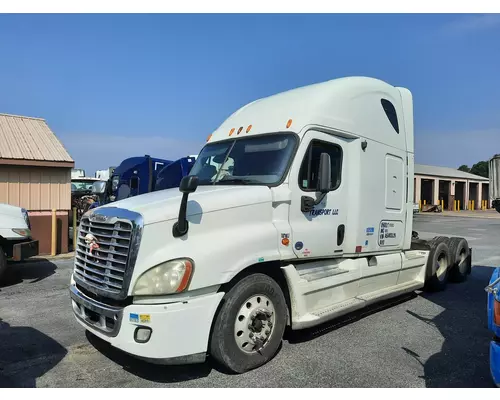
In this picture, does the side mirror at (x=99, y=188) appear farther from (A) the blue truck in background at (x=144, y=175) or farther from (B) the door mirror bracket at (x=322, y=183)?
(B) the door mirror bracket at (x=322, y=183)

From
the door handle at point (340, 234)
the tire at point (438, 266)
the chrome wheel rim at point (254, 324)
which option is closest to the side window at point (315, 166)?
the door handle at point (340, 234)

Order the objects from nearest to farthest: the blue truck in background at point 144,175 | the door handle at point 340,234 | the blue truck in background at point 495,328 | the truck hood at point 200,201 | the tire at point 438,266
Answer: the blue truck in background at point 495,328 → the truck hood at point 200,201 → the door handle at point 340,234 → the tire at point 438,266 → the blue truck in background at point 144,175

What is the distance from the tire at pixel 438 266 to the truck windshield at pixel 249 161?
4095 mm

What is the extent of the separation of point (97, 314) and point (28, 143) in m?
9.26

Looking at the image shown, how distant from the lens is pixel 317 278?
5.03 meters

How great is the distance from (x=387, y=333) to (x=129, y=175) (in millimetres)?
8887

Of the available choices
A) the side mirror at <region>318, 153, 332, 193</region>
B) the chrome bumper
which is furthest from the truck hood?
the chrome bumper

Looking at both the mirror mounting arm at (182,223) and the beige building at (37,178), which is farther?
the beige building at (37,178)

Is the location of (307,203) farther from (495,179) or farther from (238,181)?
(495,179)

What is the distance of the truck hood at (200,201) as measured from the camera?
392 centimetres

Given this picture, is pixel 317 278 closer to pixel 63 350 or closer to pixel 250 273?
pixel 250 273

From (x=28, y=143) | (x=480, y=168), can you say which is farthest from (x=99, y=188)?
(x=480, y=168)

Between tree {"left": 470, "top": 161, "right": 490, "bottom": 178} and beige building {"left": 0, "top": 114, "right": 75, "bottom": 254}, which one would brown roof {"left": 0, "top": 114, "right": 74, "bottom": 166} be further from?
tree {"left": 470, "top": 161, "right": 490, "bottom": 178}

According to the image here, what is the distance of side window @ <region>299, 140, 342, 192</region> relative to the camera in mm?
4902
